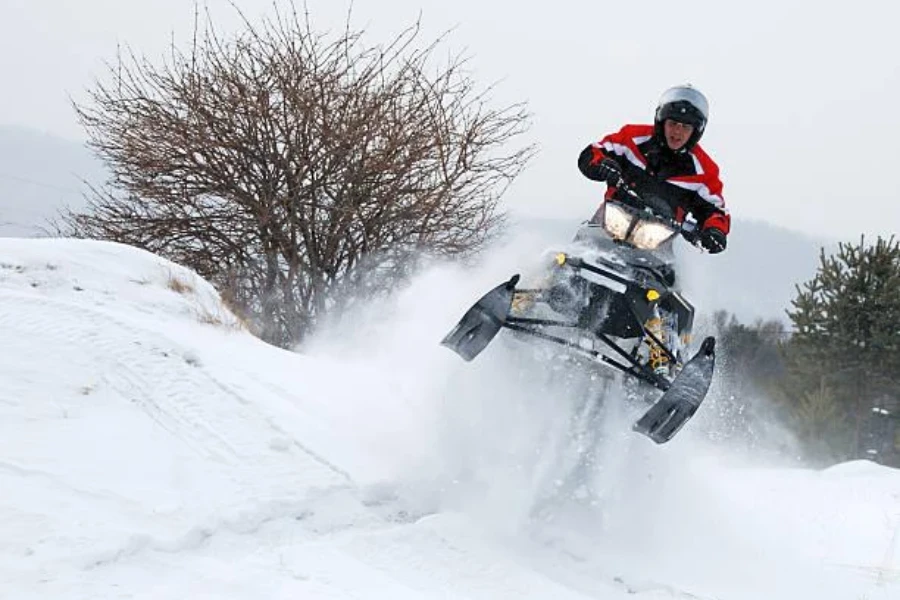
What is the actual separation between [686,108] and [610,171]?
720mm

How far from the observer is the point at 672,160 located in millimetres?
6328

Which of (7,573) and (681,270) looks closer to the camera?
(7,573)

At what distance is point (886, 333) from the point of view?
30.8 metres

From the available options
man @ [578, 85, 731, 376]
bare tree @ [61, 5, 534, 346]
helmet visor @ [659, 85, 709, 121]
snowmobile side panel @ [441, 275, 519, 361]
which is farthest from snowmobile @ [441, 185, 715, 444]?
bare tree @ [61, 5, 534, 346]

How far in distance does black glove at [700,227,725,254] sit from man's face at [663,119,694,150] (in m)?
0.69

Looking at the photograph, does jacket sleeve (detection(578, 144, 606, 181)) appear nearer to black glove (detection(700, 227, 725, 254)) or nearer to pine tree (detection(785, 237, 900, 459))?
black glove (detection(700, 227, 725, 254))

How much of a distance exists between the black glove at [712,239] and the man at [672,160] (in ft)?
0.12

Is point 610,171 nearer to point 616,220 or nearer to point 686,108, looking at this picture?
point 616,220

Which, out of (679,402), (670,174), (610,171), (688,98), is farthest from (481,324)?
(688,98)

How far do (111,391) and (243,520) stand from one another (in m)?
1.30

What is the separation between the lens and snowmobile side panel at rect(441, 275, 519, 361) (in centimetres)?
529

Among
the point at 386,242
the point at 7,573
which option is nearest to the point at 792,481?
the point at 386,242

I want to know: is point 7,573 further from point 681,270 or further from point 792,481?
point 792,481

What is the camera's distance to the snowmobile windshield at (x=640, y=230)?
228 inches
